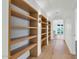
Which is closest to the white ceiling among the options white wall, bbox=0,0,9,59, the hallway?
the hallway

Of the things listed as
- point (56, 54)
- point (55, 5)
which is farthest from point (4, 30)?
point (55, 5)

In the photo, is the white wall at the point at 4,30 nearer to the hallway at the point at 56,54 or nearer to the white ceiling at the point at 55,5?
the white ceiling at the point at 55,5

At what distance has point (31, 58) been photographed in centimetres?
602

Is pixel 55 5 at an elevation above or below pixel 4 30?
above

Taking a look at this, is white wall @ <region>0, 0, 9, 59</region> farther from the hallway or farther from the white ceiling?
the hallway

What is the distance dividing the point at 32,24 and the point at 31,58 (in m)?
1.62

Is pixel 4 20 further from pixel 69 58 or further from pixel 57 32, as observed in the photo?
pixel 57 32

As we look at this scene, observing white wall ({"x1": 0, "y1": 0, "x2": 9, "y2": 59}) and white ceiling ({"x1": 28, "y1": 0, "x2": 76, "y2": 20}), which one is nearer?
white wall ({"x1": 0, "y1": 0, "x2": 9, "y2": 59})

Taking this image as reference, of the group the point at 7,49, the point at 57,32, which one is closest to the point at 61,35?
the point at 57,32

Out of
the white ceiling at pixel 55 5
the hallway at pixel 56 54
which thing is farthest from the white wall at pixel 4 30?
the hallway at pixel 56 54

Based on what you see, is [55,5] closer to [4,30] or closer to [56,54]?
[56,54]

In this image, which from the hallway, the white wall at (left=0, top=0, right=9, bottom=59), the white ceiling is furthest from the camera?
the white ceiling

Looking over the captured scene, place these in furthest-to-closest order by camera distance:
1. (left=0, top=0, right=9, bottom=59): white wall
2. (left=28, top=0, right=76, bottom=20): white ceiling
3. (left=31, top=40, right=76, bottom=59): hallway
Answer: (left=28, top=0, right=76, bottom=20): white ceiling
(left=31, top=40, right=76, bottom=59): hallway
(left=0, top=0, right=9, bottom=59): white wall

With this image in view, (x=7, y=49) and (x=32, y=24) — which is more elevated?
(x=32, y=24)
